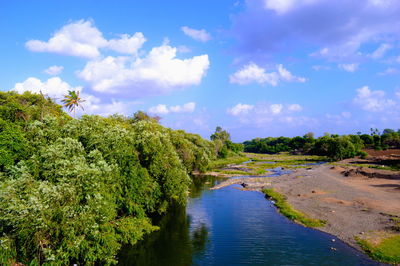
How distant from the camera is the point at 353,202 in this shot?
5747cm

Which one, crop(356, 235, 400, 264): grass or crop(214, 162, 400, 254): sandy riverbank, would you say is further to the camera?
crop(214, 162, 400, 254): sandy riverbank

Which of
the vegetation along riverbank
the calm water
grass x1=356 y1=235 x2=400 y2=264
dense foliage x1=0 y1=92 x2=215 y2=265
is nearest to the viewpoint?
dense foliage x1=0 y1=92 x2=215 y2=265

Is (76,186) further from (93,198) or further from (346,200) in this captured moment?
(346,200)

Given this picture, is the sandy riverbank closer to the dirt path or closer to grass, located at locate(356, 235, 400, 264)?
the dirt path

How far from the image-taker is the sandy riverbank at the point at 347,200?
141 ft

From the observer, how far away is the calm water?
32.9 metres

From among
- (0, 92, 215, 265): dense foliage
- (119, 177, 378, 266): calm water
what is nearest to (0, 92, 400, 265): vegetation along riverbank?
(0, 92, 215, 265): dense foliage

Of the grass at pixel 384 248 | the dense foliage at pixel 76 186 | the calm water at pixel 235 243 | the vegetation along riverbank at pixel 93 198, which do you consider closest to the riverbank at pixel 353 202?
the grass at pixel 384 248

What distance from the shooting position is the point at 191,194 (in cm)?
7031

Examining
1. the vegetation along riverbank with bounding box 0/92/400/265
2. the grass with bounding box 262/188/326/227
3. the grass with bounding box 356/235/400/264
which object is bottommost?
the grass with bounding box 356/235/400/264

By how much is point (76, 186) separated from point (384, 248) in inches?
1478

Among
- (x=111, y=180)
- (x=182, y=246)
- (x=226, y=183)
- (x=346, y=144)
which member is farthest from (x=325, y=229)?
Answer: (x=346, y=144)

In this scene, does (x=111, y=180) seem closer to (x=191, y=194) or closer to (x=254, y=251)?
(x=254, y=251)

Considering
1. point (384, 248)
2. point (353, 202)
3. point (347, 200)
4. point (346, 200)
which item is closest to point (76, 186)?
point (384, 248)
